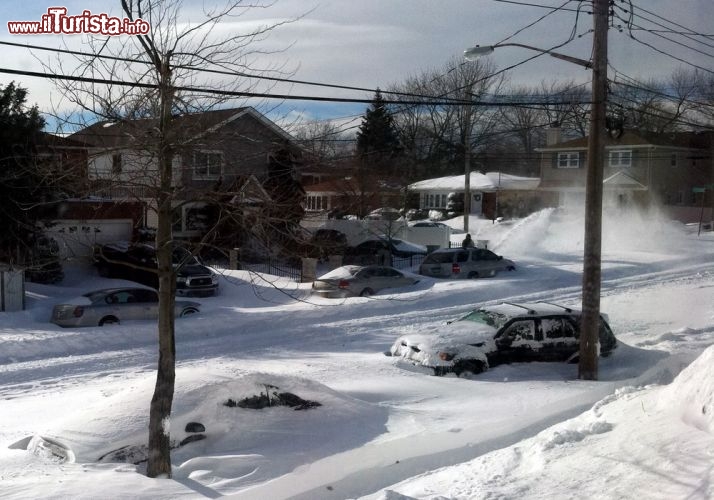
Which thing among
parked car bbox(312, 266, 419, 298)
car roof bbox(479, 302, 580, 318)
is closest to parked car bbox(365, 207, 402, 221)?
parked car bbox(312, 266, 419, 298)

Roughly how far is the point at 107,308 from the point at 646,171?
41.8 meters

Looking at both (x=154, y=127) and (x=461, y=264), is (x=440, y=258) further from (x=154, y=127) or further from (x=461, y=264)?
(x=154, y=127)

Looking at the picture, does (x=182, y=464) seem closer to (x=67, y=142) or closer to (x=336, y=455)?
(x=336, y=455)

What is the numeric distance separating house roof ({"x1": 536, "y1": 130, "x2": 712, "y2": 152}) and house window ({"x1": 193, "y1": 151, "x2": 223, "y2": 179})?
44.5 meters

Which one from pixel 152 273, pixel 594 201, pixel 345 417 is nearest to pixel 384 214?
pixel 152 273

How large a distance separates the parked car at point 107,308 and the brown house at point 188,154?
9956 millimetres

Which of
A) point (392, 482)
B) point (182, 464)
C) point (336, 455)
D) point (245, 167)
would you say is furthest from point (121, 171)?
point (392, 482)

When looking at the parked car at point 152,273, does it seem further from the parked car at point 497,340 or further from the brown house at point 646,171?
the brown house at point 646,171

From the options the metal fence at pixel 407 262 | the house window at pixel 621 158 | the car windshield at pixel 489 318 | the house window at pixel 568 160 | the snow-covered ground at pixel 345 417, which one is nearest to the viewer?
the snow-covered ground at pixel 345 417

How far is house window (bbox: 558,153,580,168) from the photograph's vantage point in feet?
181

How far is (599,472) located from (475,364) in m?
6.94

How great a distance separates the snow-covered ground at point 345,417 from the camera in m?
7.24

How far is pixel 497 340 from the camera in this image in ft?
47.0

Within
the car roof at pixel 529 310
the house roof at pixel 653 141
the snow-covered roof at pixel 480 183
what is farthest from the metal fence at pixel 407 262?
the snow-covered roof at pixel 480 183
